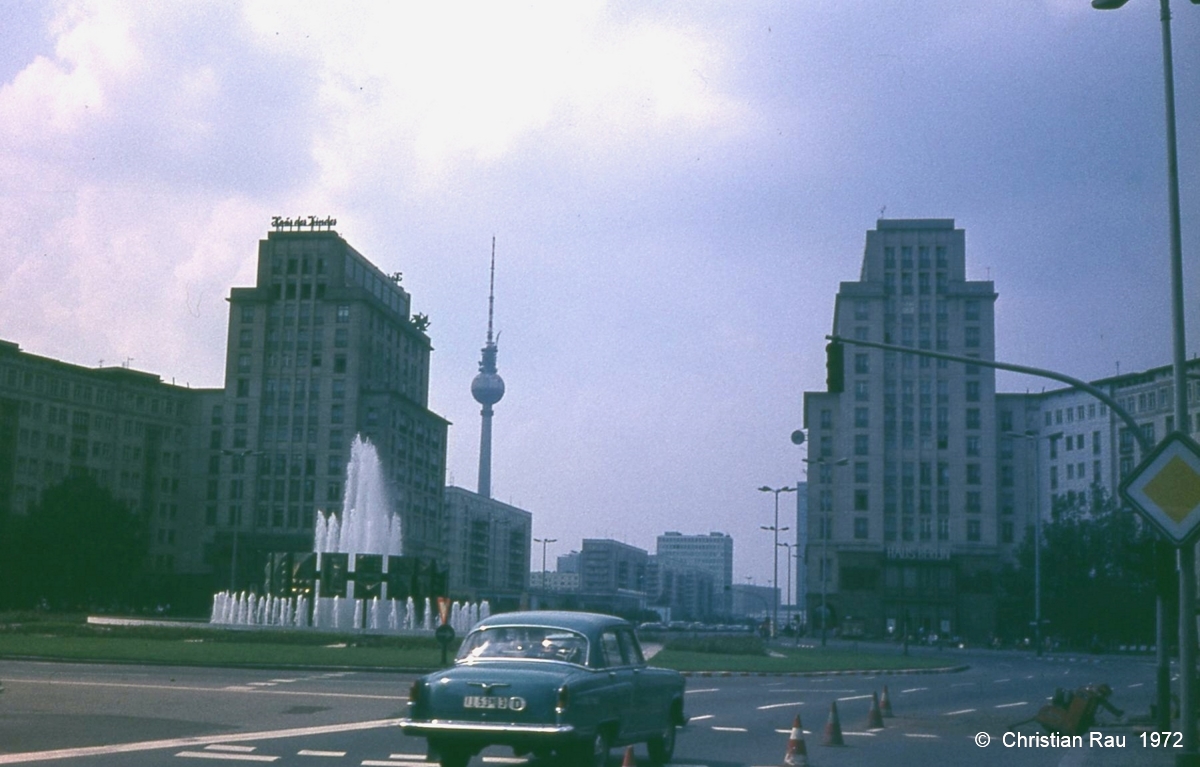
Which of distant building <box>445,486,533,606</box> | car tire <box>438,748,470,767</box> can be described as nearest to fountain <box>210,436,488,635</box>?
car tire <box>438,748,470,767</box>

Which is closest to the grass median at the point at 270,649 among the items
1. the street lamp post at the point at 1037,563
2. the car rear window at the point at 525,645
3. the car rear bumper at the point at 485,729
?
the car rear window at the point at 525,645

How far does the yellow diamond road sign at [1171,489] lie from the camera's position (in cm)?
1037

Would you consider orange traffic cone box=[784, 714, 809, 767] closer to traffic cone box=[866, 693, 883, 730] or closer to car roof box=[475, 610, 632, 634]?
car roof box=[475, 610, 632, 634]

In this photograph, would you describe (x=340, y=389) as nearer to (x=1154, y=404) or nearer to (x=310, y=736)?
(x=1154, y=404)

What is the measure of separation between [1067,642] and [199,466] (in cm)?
7927

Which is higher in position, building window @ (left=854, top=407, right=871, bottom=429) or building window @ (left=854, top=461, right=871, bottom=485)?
building window @ (left=854, top=407, right=871, bottom=429)

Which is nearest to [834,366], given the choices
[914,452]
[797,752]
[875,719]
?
[875,719]

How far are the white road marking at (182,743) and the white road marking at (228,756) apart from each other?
0.63 m

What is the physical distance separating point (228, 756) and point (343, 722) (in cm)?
453

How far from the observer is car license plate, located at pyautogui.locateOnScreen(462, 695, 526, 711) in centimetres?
1205

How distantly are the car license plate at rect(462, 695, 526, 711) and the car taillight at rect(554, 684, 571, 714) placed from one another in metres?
0.33

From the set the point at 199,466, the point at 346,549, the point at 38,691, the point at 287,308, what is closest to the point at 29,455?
the point at 199,466

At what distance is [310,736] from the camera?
634 inches

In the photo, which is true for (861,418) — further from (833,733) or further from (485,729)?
(485,729)
